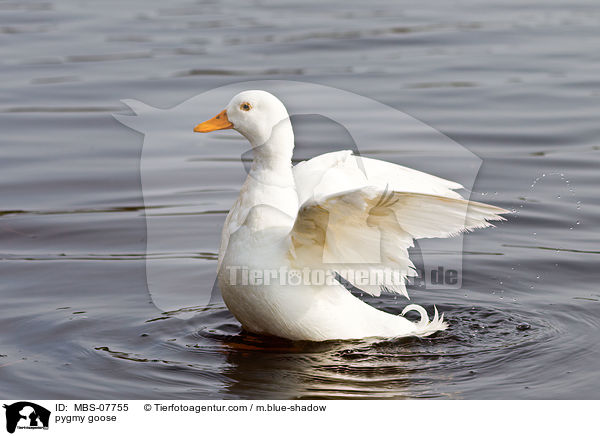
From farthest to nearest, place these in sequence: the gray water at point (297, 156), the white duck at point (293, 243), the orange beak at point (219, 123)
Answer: the orange beak at point (219, 123) → the gray water at point (297, 156) → the white duck at point (293, 243)

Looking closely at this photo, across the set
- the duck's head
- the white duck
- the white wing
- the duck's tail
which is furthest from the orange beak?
the duck's tail

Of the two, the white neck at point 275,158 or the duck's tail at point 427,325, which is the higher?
the white neck at point 275,158

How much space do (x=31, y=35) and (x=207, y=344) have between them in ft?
40.7

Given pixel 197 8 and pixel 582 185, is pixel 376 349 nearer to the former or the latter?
pixel 582 185

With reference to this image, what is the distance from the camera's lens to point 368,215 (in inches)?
212

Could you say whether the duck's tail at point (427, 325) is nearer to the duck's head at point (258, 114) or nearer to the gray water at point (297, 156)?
the gray water at point (297, 156)

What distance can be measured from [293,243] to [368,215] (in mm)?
536

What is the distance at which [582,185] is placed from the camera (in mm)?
9727

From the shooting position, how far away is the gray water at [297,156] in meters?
5.73

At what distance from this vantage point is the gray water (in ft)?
18.8

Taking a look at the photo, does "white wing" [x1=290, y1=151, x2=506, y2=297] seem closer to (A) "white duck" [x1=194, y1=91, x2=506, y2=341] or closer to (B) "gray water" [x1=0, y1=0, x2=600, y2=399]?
(A) "white duck" [x1=194, y1=91, x2=506, y2=341]

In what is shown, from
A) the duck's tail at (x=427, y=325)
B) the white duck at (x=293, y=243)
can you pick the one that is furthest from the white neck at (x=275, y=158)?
Answer: the duck's tail at (x=427, y=325)
